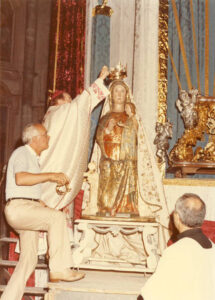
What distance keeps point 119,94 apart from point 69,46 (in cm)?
148

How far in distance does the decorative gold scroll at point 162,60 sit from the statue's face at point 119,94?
1319 mm

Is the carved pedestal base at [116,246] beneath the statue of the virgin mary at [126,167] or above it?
beneath

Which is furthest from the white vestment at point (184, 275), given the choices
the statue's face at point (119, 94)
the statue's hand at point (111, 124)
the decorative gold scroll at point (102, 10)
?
the decorative gold scroll at point (102, 10)

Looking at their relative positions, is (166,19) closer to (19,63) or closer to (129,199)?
(129,199)

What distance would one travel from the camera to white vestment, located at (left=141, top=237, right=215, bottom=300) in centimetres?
228

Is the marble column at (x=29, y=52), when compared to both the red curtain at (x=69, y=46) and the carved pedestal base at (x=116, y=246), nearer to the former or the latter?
the red curtain at (x=69, y=46)

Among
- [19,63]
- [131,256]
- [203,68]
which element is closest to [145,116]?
[203,68]

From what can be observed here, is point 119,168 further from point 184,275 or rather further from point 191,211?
point 184,275

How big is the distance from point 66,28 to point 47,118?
1.75 meters

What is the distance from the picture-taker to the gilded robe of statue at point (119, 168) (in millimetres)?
4496

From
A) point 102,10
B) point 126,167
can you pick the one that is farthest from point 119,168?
point 102,10

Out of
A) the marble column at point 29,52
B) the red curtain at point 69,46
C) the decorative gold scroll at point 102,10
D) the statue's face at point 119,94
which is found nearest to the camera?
the statue's face at point 119,94

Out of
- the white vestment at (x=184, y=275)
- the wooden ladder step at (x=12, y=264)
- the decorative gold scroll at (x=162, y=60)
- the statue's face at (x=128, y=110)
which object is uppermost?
the decorative gold scroll at (x=162, y=60)

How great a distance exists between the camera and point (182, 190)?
512cm
